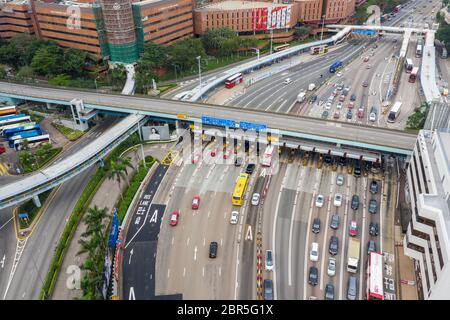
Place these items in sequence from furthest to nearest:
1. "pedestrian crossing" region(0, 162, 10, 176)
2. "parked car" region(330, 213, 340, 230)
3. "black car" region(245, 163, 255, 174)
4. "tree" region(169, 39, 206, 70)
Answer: "tree" region(169, 39, 206, 70) → "pedestrian crossing" region(0, 162, 10, 176) → "black car" region(245, 163, 255, 174) → "parked car" region(330, 213, 340, 230)

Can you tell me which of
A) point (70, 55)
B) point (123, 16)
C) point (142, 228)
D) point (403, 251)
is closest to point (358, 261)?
point (403, 251)

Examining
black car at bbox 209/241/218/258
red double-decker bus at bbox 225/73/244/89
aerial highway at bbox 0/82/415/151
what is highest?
aerial highway at bbox 0/82/415/151

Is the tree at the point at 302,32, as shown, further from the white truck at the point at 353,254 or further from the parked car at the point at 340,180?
the white truck at the point at 353,254

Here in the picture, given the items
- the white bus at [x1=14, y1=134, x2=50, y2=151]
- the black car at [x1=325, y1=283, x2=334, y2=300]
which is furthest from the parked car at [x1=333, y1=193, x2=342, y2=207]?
the white bus at [x1=14, y1=134, x2=50, y2=151]

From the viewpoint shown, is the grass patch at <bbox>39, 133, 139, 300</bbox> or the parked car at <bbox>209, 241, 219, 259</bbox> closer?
the grass patch at <bbox>39, 133, 139, 300</bbox>

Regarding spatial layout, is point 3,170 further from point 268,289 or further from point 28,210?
point 268,289

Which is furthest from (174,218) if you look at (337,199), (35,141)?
(35,141)

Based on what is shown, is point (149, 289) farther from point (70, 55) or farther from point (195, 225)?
point (70, 55)

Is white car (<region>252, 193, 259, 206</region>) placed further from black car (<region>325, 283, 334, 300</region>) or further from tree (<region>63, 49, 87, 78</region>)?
tree (<region>63, 49, 87, 78</region>)
